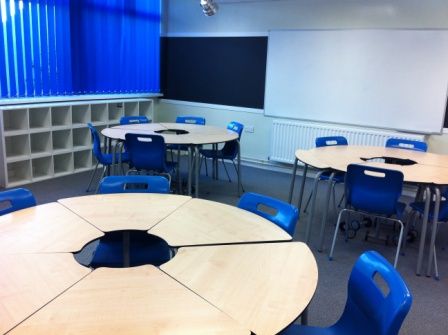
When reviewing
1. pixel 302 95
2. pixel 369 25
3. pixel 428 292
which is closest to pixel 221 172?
pixel 302 95

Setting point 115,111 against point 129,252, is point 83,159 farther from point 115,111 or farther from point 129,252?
point 129,252

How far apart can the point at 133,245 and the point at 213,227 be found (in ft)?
2.34

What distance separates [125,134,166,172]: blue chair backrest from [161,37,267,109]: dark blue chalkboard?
2.71m

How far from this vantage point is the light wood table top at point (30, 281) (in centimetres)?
130

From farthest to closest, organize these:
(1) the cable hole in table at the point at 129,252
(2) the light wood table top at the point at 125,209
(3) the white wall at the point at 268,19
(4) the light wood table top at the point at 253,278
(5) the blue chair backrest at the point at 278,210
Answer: (3) the white wall at the point at 268,19 → (1) the cable hole in table at the point at 129,252 → (5) the blue chair backrest at the point at 278,210 → (2) the light wood table top at the point at 125,209 → (4) the light wood table top at the point at 253,278

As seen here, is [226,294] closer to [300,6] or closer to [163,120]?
[300,6]

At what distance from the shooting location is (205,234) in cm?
196

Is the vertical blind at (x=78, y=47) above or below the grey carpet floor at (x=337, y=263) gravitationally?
above

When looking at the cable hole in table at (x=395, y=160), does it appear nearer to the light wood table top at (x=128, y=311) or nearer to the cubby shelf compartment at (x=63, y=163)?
the light wood table top at (x=128, y=311)

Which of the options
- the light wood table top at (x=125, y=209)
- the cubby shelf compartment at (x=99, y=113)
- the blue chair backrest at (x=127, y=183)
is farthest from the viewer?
the cubby shelf compartment at (x=99, y=113)

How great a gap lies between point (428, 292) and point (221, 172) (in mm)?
3775

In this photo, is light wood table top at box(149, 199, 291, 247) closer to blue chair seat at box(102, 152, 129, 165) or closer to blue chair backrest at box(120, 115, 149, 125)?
blue chair seat at box(102, 152, 129, 165)

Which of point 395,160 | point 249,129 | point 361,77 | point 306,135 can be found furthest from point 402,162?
point 249,129

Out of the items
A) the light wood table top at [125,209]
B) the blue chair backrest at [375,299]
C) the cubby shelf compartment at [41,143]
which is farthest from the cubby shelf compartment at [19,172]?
the blue chair backrest at [375,299]
